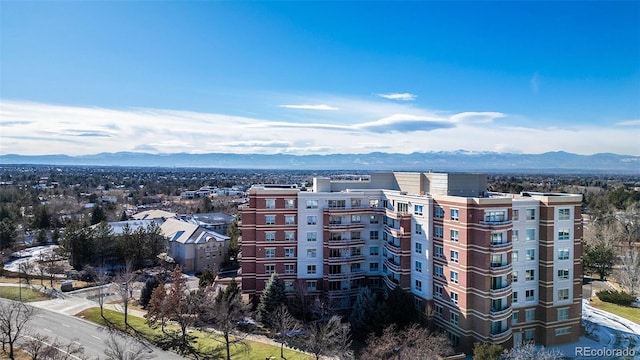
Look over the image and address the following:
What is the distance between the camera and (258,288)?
161 feet

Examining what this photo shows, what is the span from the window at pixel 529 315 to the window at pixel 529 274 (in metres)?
3.14

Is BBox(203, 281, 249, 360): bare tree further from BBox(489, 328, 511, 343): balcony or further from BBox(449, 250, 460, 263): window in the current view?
BBox(489, 328, 511, 343): balcony

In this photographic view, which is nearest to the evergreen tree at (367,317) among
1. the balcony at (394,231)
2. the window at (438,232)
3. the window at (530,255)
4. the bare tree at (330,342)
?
the bare tree at (330,342)

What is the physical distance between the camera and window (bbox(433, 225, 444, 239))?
42.1 meters

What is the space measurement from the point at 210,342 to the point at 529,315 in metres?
31.2

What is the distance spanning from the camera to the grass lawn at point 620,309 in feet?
160

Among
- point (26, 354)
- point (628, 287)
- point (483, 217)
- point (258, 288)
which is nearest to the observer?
point (26, 354)

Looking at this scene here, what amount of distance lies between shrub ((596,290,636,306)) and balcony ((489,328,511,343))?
24.6 metres

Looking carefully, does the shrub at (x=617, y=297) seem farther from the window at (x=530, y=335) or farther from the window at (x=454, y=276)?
the window at (x=454, y=276)

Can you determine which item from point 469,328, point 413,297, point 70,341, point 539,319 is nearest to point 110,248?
point 70,341

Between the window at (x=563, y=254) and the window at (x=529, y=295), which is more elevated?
the window at (x=563, y=254)

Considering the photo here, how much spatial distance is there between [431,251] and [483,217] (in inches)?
280

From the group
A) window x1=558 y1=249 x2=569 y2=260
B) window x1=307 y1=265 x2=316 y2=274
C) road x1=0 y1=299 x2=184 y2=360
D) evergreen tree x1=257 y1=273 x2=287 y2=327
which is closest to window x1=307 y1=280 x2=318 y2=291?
window x1=307 y1=265 x2=316 y2=274

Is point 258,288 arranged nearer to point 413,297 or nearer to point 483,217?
point 413,297
